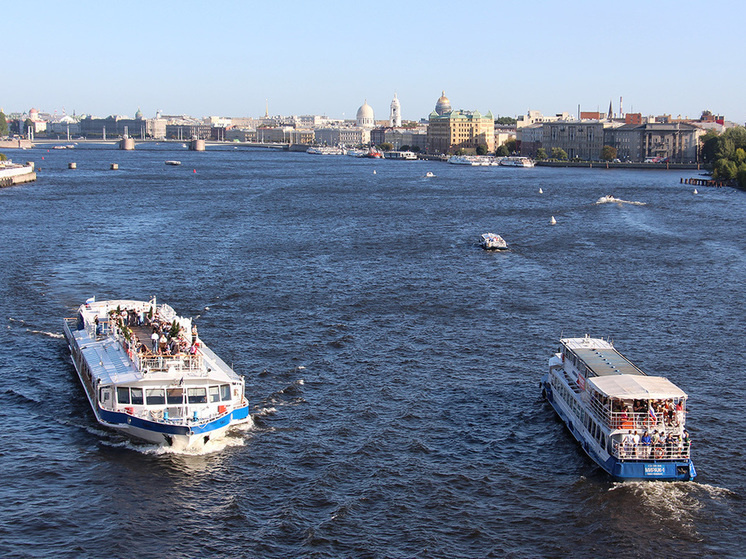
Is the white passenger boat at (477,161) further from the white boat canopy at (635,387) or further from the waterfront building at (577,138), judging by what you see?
the white boat canopy at (635,387)

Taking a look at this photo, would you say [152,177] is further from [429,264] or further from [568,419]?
[568,419]

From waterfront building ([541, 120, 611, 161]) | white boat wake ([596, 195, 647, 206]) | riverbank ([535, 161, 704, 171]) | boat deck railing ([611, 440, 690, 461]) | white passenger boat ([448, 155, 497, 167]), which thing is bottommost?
boat deck railing ([611, 440, 690, 461])

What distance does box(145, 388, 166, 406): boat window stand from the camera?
72.6 feet

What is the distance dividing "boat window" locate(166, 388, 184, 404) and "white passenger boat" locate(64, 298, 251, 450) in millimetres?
25

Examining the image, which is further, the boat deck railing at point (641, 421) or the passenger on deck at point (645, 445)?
the boat deck railing at point (641, 421)

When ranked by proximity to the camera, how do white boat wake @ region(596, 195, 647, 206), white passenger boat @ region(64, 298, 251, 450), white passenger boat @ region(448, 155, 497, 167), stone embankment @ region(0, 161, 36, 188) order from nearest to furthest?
white passenger boat @ region(64, 298, 251, 450)
white boat wake @ region(596, 195, 647, 206)
stone embankment @ region(0, 161, 36, 188)
white passenger boat @ region(448, 155, 497, 167)

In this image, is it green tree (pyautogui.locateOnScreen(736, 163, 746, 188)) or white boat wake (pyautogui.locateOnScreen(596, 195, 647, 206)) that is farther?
green tree (pyautogui.locateOnScreen(736, 163, 746, 188))

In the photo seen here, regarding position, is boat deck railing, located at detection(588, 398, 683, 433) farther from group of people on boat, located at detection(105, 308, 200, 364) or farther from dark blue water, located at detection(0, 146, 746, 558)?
group of people on boat, located at detection(105, 308, 200, 364)

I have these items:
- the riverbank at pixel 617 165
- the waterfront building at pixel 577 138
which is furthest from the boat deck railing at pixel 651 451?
the waterfront building at pixel 577 138

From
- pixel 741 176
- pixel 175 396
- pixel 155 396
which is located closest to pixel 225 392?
pixel 175 396

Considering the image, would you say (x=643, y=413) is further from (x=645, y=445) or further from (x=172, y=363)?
(x=172, y=363)

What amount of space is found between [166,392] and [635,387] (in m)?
11.3

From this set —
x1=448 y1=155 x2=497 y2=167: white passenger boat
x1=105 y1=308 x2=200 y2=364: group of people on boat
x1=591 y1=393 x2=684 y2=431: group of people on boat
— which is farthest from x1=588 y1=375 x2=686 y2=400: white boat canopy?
x1=448 y1=155 x2=497 y2=167: white passenger boat

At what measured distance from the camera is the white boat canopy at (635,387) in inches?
803
